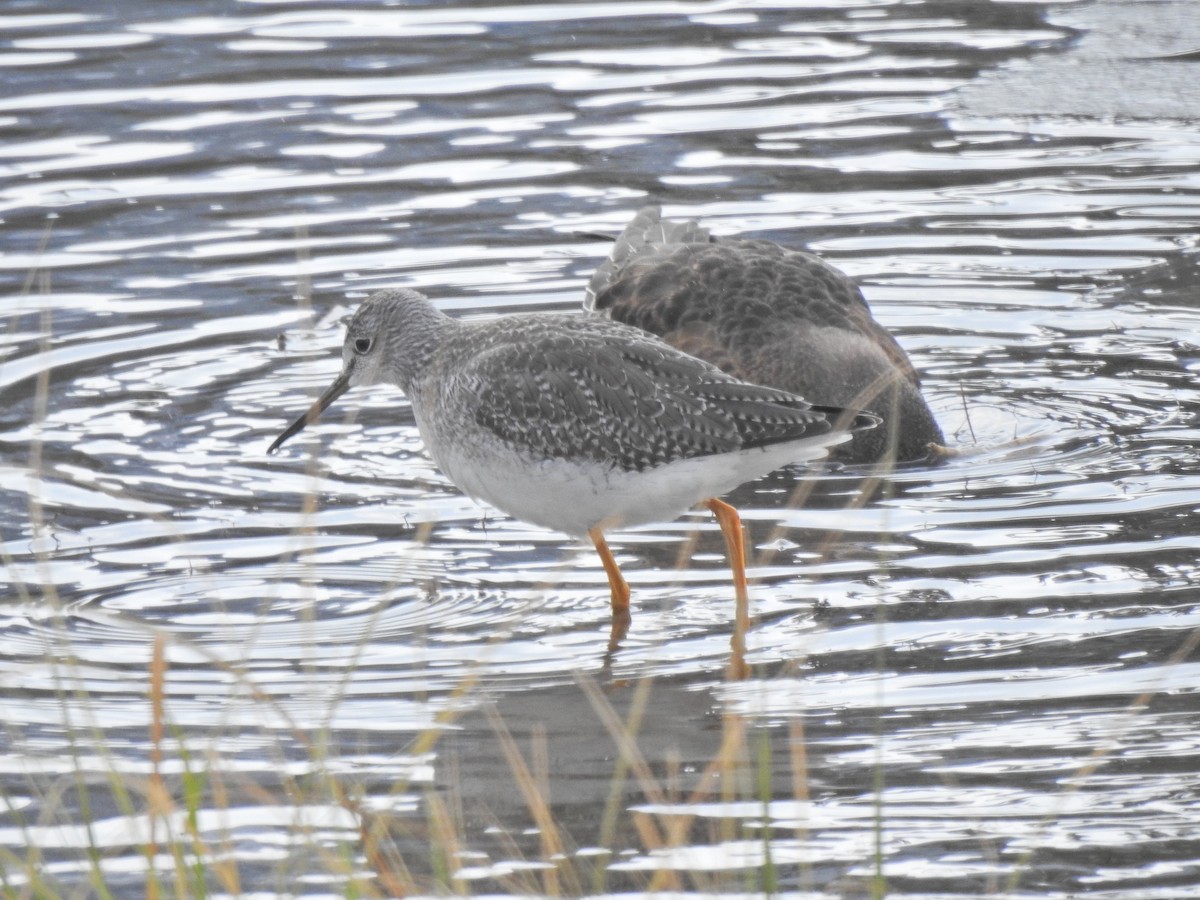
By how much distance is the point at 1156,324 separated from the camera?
34.4 feet

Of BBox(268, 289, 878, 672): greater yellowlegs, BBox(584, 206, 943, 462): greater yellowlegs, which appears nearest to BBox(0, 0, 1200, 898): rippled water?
BBox(584, 206, 943, 462): greater yellowlegs

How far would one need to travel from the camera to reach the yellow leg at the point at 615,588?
7.34 meters

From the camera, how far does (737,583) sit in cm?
732

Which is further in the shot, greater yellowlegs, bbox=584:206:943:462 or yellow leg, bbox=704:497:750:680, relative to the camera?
greater yellowlegs, bbox=584:206:943:462

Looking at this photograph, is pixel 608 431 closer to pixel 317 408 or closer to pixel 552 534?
pixel 552 534

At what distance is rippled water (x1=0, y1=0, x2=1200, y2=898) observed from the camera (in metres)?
5.57

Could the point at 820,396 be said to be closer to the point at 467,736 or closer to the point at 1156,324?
the point at 1156,324

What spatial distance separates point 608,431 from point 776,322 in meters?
2.53

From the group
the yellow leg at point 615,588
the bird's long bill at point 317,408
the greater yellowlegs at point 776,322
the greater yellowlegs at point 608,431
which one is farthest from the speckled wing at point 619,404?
the greater yellowlegs at point 776,322

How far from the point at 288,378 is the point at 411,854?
523 cm

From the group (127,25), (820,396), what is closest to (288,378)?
(820,396)

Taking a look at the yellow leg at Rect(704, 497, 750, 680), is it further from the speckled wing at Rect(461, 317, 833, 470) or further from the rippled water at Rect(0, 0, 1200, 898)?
the speckled wing at Rect(461, 317, 833, 470)

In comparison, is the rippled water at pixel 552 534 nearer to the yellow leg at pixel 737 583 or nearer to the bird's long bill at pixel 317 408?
the yellow leg at pixel 737 583

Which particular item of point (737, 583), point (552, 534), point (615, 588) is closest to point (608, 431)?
point (615, 588)
